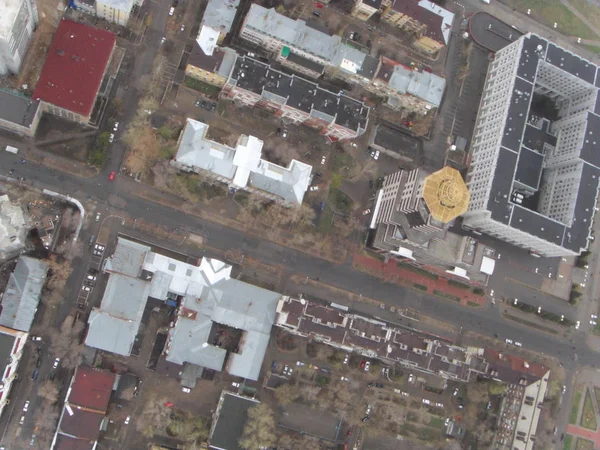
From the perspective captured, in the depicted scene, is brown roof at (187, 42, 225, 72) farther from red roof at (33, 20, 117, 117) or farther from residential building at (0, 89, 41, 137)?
residential building at (0, 89, 41, 137)

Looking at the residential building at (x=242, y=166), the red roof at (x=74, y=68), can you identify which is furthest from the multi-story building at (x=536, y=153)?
the red roof at (x=74, y=68)

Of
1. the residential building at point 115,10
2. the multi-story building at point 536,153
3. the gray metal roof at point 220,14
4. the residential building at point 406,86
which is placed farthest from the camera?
the multi-story building at point 536,153

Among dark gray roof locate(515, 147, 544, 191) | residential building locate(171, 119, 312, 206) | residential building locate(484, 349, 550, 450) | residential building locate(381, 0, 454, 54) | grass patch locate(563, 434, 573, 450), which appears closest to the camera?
residential building locate(171, 119, 312, 206)

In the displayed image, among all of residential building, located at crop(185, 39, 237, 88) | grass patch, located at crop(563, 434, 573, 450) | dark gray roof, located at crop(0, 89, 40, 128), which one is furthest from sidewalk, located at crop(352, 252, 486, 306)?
dark gray roof, located at crop(0, 89, 40, 128)

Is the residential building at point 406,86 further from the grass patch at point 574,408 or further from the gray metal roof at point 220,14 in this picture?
the grass patch at point 574,408

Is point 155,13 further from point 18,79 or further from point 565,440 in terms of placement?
point 565,440

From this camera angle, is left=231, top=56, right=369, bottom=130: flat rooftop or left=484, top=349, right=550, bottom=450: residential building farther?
left=484, top=349, right=550, bottom=450: residential building
